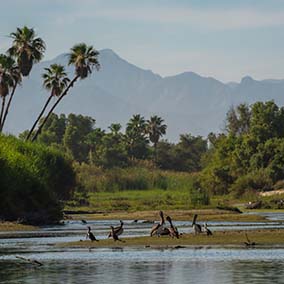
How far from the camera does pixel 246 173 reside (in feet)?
399

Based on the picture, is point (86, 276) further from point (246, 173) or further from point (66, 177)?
point (246, 173)

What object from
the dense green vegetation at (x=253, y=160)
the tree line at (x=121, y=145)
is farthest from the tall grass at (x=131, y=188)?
the tree line at (x=121, y=145)

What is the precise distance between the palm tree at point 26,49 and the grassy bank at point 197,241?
58544 millimetres

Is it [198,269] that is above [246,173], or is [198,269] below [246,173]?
below

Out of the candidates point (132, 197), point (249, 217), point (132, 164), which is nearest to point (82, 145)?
point (132, 164)

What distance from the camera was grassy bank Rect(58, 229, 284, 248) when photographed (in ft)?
151

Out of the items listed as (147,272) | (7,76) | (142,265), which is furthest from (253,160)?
(147,272)

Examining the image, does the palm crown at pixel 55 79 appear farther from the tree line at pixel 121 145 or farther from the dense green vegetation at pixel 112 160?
the tree line at pixel 121 145

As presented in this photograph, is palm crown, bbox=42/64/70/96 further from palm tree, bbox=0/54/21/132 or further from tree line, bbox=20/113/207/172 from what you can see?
tree line, bbox=20/113/207/172

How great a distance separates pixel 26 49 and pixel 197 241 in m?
62.2

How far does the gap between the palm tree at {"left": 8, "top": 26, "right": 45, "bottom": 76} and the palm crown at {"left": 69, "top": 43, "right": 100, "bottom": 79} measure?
3526 mm

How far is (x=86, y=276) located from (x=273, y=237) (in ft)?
52.8

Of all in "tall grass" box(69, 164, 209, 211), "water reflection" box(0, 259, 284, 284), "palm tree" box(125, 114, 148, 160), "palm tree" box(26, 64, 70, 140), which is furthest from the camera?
"palm tree" box(125, 114, 148, 160)

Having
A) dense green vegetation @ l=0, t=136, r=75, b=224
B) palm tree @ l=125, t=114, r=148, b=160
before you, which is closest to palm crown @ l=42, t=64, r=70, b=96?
dense green vegetation @ l=0, t=136, r=75, b=224
